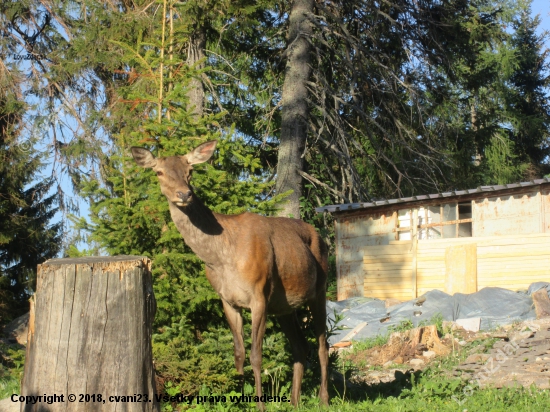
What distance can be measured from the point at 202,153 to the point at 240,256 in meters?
1.21

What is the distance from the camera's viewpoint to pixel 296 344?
915cm

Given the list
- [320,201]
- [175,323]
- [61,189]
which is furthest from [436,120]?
[175,323]

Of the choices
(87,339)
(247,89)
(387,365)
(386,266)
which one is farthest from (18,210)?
(87,339)

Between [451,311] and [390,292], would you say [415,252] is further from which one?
[451,311]

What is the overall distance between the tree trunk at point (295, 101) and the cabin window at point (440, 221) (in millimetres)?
5202

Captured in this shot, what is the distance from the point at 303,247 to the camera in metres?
9.06

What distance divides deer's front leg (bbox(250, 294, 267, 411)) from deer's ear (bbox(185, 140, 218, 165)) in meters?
1.66

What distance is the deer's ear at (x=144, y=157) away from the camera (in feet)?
26.7

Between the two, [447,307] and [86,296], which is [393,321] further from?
[86,296]

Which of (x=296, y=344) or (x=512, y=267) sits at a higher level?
(x=512, y=267)

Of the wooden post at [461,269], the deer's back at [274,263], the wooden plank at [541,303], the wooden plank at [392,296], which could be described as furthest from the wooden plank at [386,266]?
the deer's back at [274,263]

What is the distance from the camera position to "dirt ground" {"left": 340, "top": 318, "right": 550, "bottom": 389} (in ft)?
35.8

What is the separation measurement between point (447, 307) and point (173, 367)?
13.3 m

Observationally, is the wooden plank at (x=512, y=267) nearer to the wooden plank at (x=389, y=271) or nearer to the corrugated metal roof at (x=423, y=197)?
the corrugated metal roof at (x=423, y=197)
